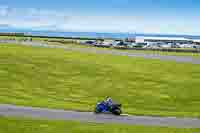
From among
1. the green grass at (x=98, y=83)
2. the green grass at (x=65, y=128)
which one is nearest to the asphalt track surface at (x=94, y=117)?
the green grass at (x=65, y=128)

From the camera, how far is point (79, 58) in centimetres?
7412

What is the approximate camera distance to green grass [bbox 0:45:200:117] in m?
44.5

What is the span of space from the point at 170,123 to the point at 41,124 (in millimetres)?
11693

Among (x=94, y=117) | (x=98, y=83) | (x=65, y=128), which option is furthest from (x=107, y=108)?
(x=98, y=83)

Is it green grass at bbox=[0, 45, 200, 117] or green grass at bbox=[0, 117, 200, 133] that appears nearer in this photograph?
green grass at bbox=[0, 117, 200, 133]

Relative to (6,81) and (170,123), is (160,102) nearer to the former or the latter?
(170,123)

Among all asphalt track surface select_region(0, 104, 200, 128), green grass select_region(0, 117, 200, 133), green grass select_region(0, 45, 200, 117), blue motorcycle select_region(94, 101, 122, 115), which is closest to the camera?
green grass select_region(0, 117, 200, 133)

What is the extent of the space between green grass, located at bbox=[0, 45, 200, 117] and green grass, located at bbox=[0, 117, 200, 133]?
895 cm

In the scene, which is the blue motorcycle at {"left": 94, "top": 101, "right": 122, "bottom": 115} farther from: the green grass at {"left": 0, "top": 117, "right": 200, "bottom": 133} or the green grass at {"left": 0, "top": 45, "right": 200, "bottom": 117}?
the green grass at {"left": 0, "top": 117, "right": 200, "bottom": 133}

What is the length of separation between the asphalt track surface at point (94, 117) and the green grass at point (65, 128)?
2.12 meters

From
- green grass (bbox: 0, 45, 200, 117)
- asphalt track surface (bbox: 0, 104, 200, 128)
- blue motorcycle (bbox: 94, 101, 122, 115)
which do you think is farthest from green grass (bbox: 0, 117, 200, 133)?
green grass (bbox: 0, 45, 200, 117)

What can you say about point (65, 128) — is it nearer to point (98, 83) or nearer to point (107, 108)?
point (107, 108)

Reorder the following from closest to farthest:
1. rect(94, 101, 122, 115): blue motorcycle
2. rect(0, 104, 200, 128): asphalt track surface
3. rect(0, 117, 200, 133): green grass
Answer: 1. rect(0, 117, 200, 133): green grass
2. rect(0, 104, 200, 128): asphalt track surface
3. rect(94, 101, 122, 115): blue motorcycle

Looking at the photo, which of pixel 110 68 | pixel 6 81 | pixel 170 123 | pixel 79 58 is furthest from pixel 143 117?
pixel 79 58
